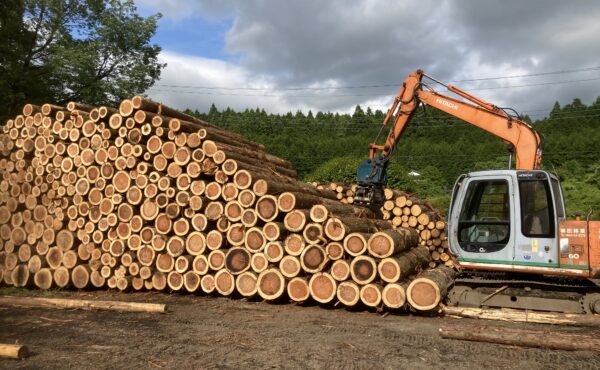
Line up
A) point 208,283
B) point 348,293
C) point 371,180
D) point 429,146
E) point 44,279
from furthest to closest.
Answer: point 429,146 → point 371,180 → point 44,279 → point 208,283 → point 348,293

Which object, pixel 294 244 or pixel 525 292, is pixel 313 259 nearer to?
pixel 294 244

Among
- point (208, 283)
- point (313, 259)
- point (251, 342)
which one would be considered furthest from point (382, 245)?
point (208, 283)

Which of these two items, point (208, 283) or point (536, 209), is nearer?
point (536, 209)

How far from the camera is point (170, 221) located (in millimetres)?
7859

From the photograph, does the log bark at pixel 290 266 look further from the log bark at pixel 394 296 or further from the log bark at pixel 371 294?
the log bark at pixel 394 296

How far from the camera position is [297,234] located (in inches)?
287

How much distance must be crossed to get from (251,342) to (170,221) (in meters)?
3.40

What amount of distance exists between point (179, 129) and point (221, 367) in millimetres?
4843

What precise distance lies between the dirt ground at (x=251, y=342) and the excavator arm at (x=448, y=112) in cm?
276

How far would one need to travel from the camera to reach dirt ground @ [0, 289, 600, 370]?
14.8 feet

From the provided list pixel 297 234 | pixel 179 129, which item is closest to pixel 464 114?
pixel 297 234

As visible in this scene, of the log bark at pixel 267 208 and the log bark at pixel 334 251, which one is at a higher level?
the log bark at pixel 267 208

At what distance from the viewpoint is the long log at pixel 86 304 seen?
21.2ft

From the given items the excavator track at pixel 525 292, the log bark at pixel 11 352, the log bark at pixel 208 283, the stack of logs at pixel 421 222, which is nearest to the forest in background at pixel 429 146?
the stack of logs at pixel 421 222
